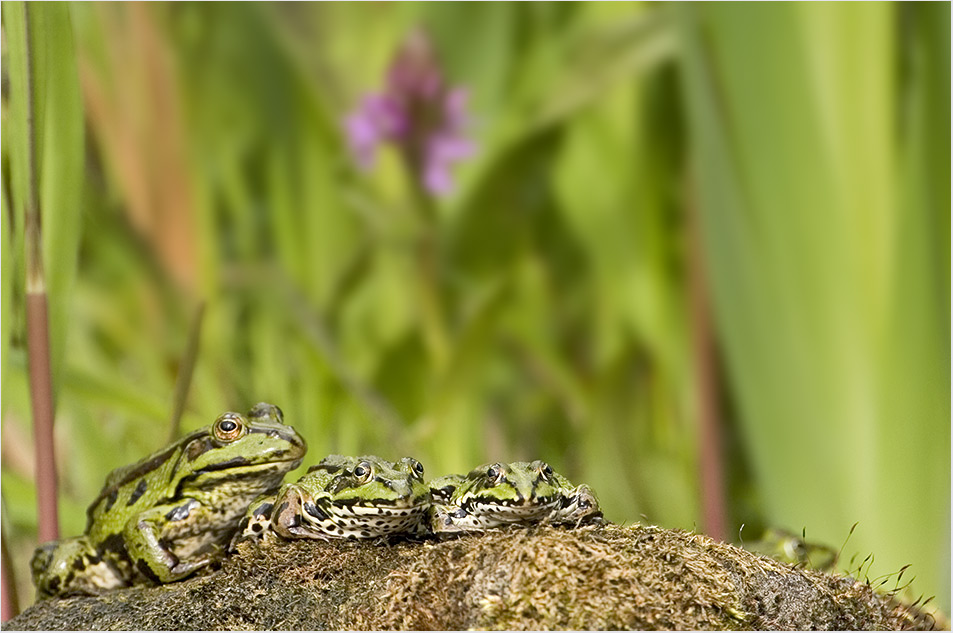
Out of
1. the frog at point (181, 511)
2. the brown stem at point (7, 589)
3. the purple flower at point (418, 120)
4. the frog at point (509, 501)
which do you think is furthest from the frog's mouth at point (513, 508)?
the purple flower at point (418, 120)

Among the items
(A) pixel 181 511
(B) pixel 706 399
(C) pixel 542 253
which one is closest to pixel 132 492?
(A) pixel 181 511

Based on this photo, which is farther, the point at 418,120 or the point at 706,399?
the point at 418,120

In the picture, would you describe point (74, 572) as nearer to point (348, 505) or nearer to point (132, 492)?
point (132, 492)

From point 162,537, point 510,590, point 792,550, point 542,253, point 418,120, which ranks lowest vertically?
point 510,590

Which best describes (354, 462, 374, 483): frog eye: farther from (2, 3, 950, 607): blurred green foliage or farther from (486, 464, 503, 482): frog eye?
(2, 3, 950, 607): blurred green foliage

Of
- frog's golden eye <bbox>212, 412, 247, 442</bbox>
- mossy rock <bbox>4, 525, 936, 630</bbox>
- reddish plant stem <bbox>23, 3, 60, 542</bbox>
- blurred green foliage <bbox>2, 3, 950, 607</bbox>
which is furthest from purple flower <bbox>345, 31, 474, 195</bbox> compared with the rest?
mossy rock <bbox>4, 525, 936, 630</bbox>

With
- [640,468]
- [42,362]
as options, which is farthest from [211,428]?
[640,468]

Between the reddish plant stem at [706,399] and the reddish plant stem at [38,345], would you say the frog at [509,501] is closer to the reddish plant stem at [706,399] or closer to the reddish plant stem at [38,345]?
the reddish plant stem at [38,345]
